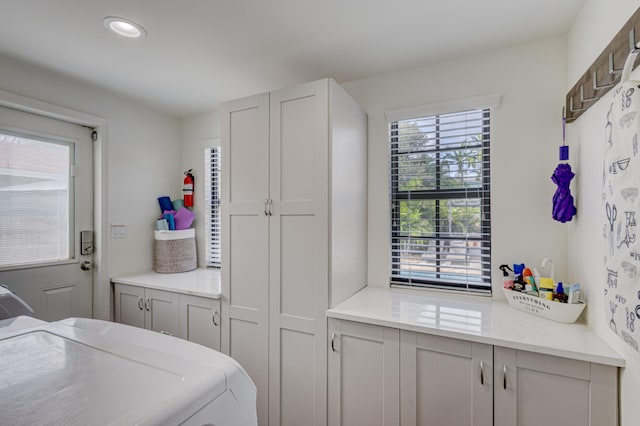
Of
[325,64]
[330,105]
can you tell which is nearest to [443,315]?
[330,105]

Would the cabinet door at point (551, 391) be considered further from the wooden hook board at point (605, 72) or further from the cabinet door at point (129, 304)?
the cabinet door at point (129, 304)

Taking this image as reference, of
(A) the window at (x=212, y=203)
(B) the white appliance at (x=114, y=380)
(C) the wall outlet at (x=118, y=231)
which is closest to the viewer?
(B) the white appliance at (x=114, y=380)

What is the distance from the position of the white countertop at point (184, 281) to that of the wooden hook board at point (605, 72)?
91.0 inches

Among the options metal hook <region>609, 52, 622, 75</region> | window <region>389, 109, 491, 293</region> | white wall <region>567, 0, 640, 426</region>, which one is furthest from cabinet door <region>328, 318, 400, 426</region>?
metal hook <region>609, 52, 622, 75</region>

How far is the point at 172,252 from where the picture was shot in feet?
9.38

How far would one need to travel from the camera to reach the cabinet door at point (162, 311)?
90.7 inches

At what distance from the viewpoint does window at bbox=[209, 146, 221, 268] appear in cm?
308

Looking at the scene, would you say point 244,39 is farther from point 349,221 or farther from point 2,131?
A: point 2,131

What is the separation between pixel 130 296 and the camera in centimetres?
253

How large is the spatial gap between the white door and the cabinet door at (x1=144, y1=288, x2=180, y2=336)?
22.8 inches

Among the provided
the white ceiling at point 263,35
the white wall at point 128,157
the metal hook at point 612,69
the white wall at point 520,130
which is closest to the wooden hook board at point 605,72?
the metal hook at point 612,69

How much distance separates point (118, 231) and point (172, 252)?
1.55 ft

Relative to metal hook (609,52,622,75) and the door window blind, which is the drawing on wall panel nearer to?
metal hook (609,52,622,75)

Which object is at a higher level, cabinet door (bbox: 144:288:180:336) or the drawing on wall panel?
the drawing on wall panel
